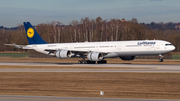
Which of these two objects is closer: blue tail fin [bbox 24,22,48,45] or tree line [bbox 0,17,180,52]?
blue tail fin [bbox 24,22,48,45]

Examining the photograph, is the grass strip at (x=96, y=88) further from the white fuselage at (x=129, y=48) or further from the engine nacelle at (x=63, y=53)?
the engine nacelle at (x=63, y=53)

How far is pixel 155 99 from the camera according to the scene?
49.2ft

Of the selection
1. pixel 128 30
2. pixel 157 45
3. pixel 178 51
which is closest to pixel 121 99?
pixel 157 45

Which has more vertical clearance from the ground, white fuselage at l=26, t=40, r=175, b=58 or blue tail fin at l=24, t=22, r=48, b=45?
blue tail fin at l=24, t=22, r=48, b=45

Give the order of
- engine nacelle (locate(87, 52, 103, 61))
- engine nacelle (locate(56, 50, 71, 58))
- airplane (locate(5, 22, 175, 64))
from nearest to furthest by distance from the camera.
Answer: airplane (locate(5, 22, 175, 64)) → engine nacelle (locate(87, 52, 103, 61)) → engine nacelle (locate(56, 50, 71, 58))

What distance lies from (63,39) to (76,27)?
9136 mm

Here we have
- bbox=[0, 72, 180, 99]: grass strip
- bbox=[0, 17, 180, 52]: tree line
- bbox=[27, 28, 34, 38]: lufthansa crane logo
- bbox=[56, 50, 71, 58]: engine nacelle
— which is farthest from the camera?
bbox=[0, 17, 180, 52]: tree line

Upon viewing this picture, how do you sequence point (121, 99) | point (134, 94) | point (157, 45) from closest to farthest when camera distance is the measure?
point (121, 99) < point (134, 94) < point (157, 45)

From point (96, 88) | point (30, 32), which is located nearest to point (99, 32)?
point (30, 32)

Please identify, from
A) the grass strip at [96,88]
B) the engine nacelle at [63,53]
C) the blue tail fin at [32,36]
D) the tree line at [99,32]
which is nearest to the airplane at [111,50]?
the engine nacelle at [63,53]

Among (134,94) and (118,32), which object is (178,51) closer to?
(118,32)

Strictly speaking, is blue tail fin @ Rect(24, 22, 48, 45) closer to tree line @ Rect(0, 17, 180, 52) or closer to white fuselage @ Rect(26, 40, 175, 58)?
white fuselage @ Rect(26, 40, 175, 58)

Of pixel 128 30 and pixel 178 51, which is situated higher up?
pixel 128 30

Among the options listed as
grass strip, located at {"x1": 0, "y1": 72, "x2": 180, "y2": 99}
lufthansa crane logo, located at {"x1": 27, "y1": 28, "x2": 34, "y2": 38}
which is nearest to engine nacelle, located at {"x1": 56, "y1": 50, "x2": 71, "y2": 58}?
lufthansa crane logo, located at {"x1": 27, "y1": 28, "x2": 34, "y2": 38}
